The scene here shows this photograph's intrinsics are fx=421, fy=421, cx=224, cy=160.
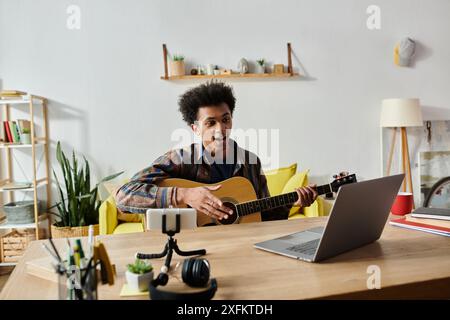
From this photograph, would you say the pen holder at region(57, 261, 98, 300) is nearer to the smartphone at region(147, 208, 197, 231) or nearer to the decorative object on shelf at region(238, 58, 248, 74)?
the smartphone at region(147, 208, 197, 231)

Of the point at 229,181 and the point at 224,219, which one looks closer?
the point at 224,219

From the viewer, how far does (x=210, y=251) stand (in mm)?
1273

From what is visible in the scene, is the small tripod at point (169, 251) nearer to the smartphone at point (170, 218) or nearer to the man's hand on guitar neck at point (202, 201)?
the smartphone at point (170, 218)

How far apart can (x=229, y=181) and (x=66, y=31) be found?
2.65 m

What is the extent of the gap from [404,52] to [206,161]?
113 inches

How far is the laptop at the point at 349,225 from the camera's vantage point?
1.13m

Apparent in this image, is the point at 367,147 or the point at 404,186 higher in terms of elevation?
the point at 367,147

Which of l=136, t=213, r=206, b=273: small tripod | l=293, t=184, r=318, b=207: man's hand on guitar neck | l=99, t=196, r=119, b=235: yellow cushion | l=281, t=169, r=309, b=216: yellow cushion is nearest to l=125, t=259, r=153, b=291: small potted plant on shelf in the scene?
l=136, t=213, r=206, b=273: small tripod

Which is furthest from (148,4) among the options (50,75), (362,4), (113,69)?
(362,4)

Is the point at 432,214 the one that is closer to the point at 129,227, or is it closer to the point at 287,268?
the point at 287,268

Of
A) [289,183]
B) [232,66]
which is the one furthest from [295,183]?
[232,66]

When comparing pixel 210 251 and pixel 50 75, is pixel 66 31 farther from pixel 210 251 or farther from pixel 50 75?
pixel 210 251

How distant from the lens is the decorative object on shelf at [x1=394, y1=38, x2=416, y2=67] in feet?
13.2
